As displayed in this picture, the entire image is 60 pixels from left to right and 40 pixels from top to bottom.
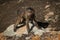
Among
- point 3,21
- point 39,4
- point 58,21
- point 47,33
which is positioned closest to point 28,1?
point 39,4

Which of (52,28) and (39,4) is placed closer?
(52,28)

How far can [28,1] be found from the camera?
46.9 ft

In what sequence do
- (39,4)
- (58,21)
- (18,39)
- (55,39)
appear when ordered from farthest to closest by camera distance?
(39,4), (58,21), (18,39), (55,39)

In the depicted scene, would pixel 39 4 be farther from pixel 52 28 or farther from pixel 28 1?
pixel 52 28

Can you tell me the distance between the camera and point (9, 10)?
14188mm

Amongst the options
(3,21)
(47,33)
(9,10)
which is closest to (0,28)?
(3,21)

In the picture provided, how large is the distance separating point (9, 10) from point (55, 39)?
16.2 feet

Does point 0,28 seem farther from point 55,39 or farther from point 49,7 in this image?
point 55,39

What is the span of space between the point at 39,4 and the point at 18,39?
348 cm

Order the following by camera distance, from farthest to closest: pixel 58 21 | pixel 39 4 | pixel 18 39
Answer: pixel 39 4 < pixel 58 21 < pixel 18 39

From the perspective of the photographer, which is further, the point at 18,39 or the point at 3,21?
the point at 3,21

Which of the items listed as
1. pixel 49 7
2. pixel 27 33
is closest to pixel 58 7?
pixel 49 7

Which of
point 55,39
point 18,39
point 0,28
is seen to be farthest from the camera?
point 0,28

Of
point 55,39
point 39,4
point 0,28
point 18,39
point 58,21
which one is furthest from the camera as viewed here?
point 39,4
